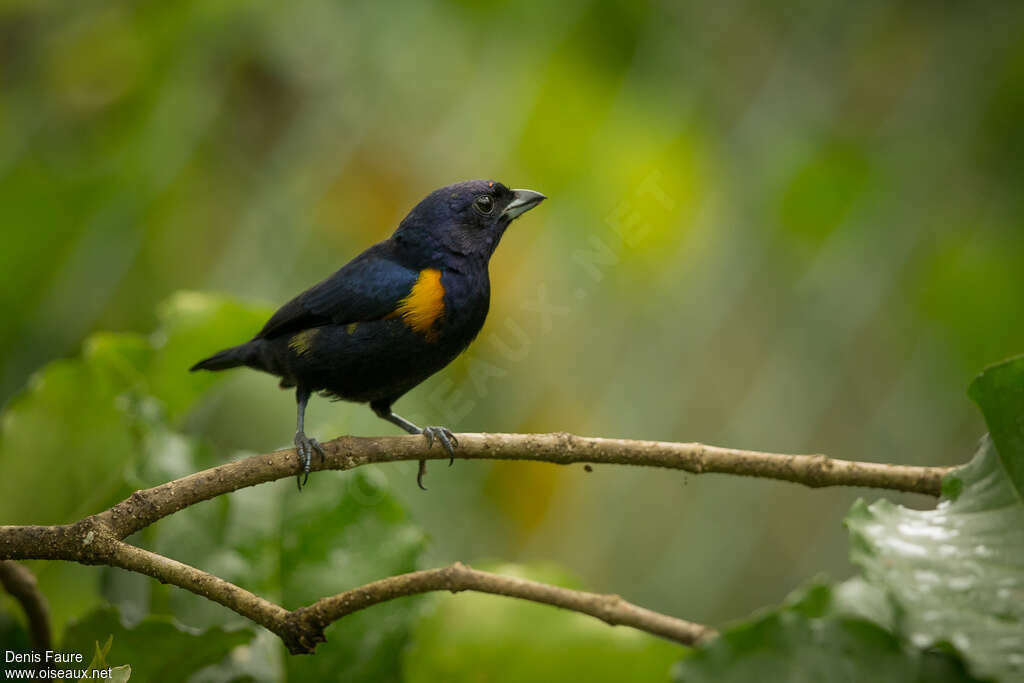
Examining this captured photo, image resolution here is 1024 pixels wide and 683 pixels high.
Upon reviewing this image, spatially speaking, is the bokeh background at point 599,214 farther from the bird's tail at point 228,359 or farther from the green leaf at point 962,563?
the green leaf at point 962,563

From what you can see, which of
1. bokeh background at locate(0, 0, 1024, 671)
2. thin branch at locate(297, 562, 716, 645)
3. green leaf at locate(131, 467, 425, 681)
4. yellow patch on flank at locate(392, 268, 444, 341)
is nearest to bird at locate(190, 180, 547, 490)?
yellow patch on flank at locate(392, 268, 444, 341)

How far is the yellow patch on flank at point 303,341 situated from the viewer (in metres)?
2.31

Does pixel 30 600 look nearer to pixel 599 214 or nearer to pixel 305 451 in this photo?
pixel 305 451

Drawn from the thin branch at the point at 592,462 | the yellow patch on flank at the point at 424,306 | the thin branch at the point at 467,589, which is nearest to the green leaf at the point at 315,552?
the thin branch at the point at 592,462

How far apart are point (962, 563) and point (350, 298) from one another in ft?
5.02

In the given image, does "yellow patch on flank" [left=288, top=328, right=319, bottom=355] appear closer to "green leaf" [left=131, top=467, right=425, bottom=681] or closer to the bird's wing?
the bird's wing

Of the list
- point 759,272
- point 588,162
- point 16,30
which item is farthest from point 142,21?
point 759,272

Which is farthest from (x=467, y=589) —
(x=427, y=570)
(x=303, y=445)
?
(x=303, y=445)

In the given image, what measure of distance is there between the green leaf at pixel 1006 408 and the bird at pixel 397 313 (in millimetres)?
1122

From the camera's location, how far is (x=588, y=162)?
3436mm

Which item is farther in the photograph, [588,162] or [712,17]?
[712,17]

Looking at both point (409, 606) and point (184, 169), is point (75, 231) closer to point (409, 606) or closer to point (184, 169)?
point (184, 169)

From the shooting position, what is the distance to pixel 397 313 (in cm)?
222

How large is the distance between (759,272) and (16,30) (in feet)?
9.95
